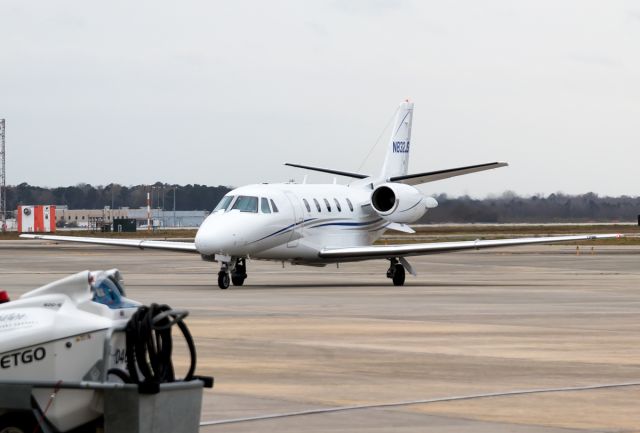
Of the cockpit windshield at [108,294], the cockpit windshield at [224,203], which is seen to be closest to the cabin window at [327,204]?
the cockpit windshield at [224,203]

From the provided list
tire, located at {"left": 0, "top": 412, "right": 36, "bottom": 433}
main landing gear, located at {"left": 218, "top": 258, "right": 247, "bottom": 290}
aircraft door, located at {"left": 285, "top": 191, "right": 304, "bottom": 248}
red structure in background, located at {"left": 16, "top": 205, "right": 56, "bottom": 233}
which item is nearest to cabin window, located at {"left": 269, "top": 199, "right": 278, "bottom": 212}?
aircraft door, located at {"left": 285, "top": 191, "right": 304, "bottom": 248}

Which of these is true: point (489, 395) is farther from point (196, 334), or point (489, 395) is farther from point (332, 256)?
point (332, 256)

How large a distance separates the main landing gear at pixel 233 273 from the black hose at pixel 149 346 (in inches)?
1004

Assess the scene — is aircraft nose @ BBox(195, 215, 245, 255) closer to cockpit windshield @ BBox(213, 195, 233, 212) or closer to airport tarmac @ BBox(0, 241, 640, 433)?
cockpit windshield @ BBox(213, 195, 233, 212)

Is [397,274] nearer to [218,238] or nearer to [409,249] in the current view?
[409,249]

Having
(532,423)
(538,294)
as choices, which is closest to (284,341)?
(532,423)

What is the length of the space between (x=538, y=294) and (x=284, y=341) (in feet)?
45.7

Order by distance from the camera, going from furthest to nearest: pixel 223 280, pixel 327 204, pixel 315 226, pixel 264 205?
1. pixel 327 204
2. pixel 315 226
3. pixel 264 205
4. pixel 223 280

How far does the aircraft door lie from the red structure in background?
90.0 metres

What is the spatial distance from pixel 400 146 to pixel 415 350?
2990cm

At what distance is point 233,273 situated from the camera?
123ft

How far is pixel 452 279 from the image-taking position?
4247cm

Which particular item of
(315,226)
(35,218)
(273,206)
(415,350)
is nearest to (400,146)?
(315,226)

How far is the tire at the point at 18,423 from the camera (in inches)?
367
